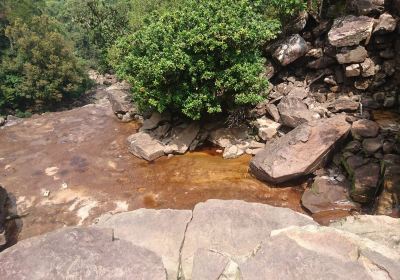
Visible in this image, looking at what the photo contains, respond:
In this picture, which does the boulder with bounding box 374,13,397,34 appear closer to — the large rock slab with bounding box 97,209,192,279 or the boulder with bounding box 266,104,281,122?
the boulder with bounding box 266,104,281,122

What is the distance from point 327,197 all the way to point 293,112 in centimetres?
404

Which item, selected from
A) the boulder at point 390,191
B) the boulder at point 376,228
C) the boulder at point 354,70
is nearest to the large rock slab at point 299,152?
the boulder at point 390,191

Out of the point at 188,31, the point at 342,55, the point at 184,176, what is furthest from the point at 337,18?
the point at 184,176

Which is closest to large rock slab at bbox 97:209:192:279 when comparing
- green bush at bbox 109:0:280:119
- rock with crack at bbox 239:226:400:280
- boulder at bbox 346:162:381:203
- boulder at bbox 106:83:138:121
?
rock with crack at bbox 239:226:400:280

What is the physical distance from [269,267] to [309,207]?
5.52m

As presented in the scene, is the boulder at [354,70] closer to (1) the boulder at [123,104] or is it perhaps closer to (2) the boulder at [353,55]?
(2) the boulder at [353,55]

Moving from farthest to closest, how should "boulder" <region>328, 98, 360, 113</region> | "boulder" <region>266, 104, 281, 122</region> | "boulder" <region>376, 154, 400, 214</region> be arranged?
"boulder" <region>266, 104, 281, 122</region> < "boulder" <region>328, 98, 360, 113</region> < "boulder" <region>376, 154, 400, 214</region>

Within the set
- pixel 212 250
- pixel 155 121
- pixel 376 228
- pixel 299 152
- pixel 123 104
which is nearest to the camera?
pixel 212 250

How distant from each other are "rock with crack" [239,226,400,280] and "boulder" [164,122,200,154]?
8473 mm

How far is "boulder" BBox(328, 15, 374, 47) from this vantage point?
13336 millimetres

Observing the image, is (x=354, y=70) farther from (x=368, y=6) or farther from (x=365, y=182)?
(x=365, y=182)

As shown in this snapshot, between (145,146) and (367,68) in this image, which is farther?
(145,146)

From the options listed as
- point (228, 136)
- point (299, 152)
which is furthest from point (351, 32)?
point (228, 136)

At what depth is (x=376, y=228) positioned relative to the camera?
6527 mm
